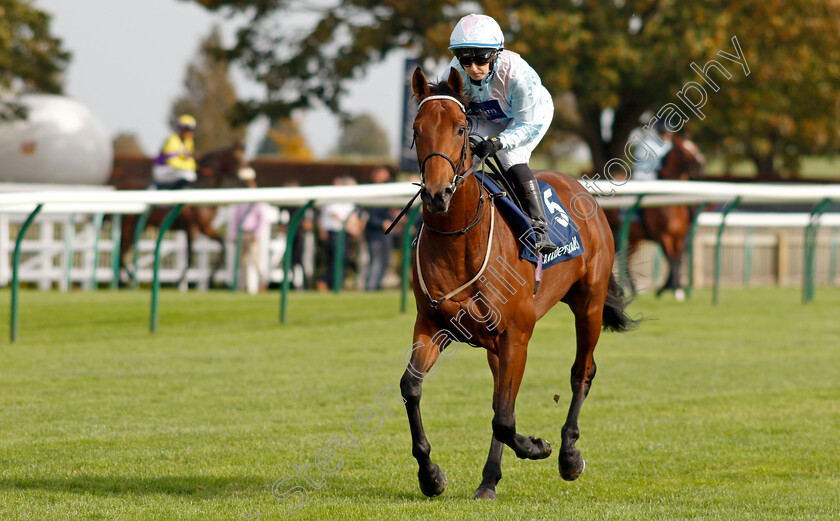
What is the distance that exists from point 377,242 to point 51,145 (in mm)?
8322

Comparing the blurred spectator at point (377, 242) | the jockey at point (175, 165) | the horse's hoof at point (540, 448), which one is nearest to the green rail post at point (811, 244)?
the blurred spectator at point (377, 242)

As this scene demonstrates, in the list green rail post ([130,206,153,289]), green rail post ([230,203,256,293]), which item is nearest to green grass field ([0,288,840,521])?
green rail post ([130,206,153,289])

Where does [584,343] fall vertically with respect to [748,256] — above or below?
above

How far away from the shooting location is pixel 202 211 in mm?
17094

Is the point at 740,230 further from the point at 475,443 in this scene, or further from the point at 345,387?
the point at 475,443

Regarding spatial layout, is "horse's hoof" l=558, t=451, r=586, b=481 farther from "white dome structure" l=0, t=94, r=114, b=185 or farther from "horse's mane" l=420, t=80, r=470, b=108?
"white dome structure" l=0, t=94, r=114, b=185

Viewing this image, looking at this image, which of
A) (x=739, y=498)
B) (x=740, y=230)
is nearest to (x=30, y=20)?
(x=740, y=230)

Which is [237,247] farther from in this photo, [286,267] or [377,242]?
[286,267]

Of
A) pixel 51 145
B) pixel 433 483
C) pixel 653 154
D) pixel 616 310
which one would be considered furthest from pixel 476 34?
pixel 51 145

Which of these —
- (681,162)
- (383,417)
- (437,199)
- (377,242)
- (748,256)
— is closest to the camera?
(437,199)

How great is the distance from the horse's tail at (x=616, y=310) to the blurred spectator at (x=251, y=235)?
33.5 ft

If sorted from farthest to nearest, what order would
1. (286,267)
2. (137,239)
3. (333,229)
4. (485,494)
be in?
(333,229)
(137,239)
(286,267)
(485,494)

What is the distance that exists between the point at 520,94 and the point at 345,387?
3260 millimetres

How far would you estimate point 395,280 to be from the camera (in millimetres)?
19531
